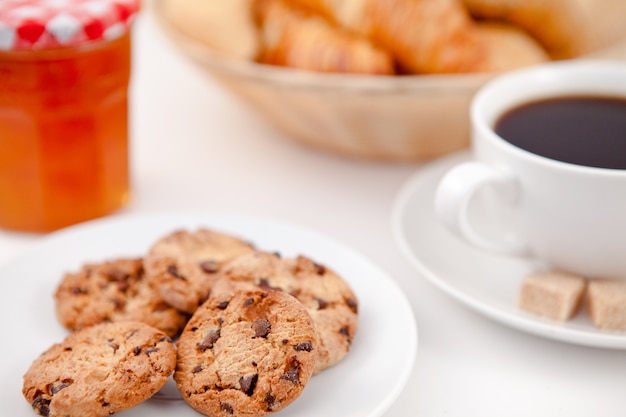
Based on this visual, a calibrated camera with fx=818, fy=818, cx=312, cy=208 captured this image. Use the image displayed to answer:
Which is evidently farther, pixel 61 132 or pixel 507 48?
pixel 507 48

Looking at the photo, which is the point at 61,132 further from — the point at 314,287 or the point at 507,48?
the point at 507,48

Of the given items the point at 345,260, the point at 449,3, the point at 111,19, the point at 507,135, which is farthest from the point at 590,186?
the point at 111,19

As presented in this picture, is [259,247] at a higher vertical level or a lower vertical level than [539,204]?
lower

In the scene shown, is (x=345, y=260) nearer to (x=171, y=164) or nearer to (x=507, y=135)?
(x=507, y=135)

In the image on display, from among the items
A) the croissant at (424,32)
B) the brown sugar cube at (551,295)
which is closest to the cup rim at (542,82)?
the croissant at (424,32)

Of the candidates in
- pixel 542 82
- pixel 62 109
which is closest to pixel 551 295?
pixel 542 82

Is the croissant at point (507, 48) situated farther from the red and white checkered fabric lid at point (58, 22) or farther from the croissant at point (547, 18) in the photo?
the red and white checkered fabric lid at point (58, 22)
